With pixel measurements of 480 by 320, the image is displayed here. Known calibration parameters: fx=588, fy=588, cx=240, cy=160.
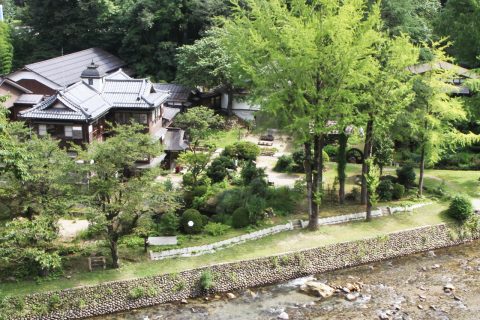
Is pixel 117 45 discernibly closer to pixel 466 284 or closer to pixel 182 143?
pixel 182 143

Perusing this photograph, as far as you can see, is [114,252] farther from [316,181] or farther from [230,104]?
[230,104]

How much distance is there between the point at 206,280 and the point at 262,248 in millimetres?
4299

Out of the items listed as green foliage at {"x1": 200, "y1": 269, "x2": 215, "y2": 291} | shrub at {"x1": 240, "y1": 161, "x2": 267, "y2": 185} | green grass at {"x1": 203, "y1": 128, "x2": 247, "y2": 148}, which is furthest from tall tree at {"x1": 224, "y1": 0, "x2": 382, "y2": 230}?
green grass at {"x1": 203, "y1": 128, "x2": 247, "y2": 148}

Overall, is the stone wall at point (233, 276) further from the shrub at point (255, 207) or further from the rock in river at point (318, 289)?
the shrub at point (255, 207)

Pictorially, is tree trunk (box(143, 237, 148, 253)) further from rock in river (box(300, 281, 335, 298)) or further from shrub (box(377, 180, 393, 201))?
shrub (box(377, 180, 393, 201))

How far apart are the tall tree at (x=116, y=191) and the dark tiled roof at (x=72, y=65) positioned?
26782 millimetres

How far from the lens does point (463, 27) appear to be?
51656 millimetres

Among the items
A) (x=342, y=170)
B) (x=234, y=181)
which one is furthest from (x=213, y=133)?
(x=342, y=170)

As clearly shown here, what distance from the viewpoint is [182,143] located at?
1778 inches

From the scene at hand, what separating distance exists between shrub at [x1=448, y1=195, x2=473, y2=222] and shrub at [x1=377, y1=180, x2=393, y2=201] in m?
3.95

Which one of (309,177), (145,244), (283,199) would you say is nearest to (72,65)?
(283,199)

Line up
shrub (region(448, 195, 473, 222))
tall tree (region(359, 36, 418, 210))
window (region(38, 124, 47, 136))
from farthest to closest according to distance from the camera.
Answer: window (region(38, 124, 47, 136)) → shrub (region(448, 195, 473, 222)) → tall tree (region(359, 36, 418, 210))

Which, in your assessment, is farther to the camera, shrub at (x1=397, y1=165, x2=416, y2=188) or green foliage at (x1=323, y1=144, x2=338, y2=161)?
green foliage at (x1=323, y1=144, x2=338, y2=161)

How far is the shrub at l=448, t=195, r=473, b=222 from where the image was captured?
1436 inches
